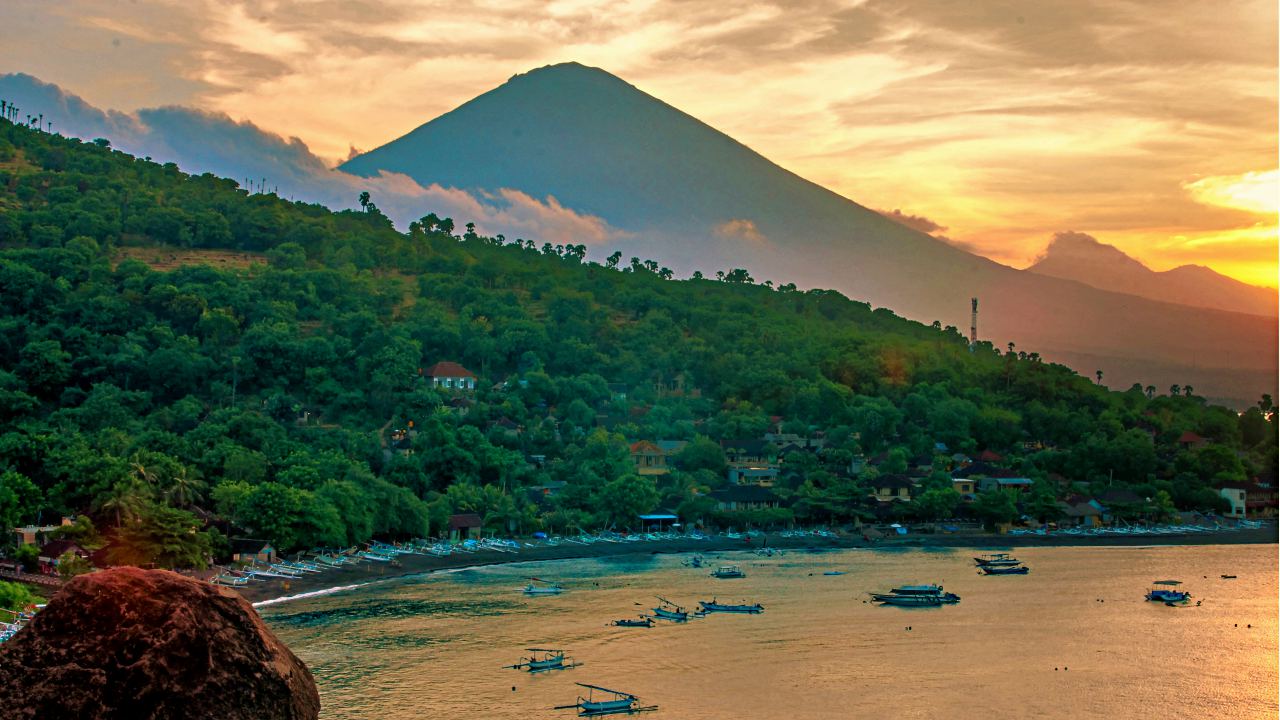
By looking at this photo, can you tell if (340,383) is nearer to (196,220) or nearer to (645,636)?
(196,220)

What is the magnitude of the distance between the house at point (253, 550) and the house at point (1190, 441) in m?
40.7

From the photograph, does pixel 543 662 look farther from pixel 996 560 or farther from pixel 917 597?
pixel 996 560

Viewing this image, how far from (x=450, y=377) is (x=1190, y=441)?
111 ft

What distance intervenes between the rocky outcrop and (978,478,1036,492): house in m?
45.1

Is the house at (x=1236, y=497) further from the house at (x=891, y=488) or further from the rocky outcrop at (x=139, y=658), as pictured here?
the rocky outcrop at (x=139, y=658)

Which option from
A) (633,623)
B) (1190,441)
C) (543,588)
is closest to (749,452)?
(1190,441)

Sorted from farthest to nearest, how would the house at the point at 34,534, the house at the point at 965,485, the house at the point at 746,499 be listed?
the house at the point at 965,485 < the house at the point at 746,499 < the house at the point at 34,534

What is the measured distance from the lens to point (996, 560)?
36.7 m

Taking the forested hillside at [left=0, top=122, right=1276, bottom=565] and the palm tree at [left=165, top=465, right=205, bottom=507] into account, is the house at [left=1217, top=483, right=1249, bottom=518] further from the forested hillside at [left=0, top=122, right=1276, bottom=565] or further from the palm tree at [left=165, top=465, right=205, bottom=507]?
the palm tree at [left=165, top=465, right=205, bottom=507]

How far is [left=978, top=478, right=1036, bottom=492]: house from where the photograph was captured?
48.7 metres

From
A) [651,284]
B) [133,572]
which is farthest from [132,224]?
[133,572]

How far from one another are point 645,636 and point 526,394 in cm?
2895

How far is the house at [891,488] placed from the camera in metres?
47.1

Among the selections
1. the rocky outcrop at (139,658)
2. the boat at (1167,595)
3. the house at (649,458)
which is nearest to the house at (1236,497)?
the boat at (1167,595)
